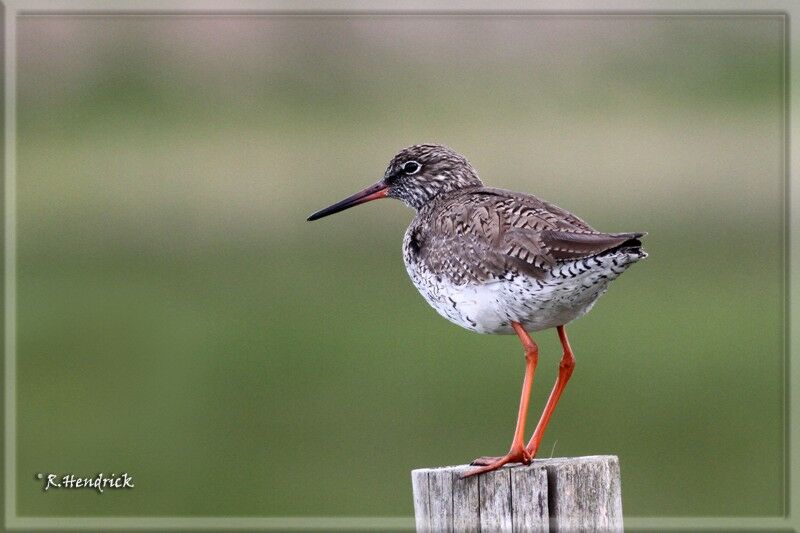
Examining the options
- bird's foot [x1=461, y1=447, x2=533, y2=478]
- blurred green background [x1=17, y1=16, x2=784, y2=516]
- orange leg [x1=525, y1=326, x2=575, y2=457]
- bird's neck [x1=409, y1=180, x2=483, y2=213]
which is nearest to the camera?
bird's foot [x1=461, y1=447, x2=533, y2=478]

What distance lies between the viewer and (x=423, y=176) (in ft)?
20.0

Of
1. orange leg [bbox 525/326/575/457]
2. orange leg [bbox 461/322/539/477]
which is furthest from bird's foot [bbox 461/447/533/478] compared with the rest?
orange leg [bbox 525/326/575/457]

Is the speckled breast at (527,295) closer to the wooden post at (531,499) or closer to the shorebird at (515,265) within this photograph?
the shorebird at (515,265)

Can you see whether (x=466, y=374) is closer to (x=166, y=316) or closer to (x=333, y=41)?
(x=166, y=316)

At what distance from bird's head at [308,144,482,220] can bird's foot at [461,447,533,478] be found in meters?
1.62

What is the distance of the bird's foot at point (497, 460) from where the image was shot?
177 inches

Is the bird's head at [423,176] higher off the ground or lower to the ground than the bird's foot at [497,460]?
higher

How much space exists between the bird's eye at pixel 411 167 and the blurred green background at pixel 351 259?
1328 mm

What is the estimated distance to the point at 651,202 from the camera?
48.1 feet

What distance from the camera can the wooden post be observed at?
14.3 feet

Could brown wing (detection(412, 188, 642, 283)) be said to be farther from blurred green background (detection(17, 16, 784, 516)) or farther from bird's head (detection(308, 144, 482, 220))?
blurred green background (detection(17, 16, 784, 516))

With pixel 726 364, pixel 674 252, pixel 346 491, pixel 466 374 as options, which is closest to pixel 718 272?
pixel 674 252

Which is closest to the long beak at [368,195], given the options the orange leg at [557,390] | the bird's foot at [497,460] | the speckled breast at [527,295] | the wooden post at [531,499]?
the speckled breast at [527,295]
